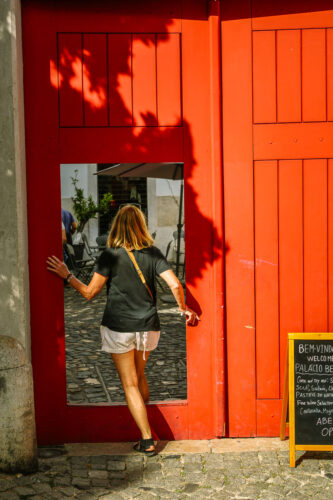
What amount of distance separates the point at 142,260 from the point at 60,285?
721mm

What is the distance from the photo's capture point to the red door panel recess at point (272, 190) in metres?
4.91

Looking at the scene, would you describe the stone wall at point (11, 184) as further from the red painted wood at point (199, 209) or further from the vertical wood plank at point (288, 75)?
the vertical wood plank at point (288, 75)

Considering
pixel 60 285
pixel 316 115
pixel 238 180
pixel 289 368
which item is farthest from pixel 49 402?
pixel 316 115

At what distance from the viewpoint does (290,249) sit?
5.00 metres

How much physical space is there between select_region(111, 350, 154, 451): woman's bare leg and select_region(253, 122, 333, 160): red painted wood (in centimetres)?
185

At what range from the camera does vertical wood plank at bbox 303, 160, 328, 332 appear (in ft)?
16.3

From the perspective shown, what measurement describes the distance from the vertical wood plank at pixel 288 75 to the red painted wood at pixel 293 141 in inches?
3.3

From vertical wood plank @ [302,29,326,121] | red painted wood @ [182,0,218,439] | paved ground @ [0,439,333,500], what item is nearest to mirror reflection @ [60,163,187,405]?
paved ground @ [0,439,333,500]

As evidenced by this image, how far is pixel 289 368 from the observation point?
4629 mm

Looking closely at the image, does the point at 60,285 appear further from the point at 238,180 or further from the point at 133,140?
the point at 238,180

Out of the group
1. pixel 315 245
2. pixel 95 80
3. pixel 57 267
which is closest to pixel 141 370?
pixel 57 267

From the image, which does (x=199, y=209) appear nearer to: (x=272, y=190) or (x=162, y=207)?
(x=272, y=190)

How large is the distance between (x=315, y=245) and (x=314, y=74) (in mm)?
1321

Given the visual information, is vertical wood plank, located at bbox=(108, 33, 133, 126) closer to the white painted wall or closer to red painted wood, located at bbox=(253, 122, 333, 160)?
red painted wood, located at bbox=(253, 122, 333, 160)
